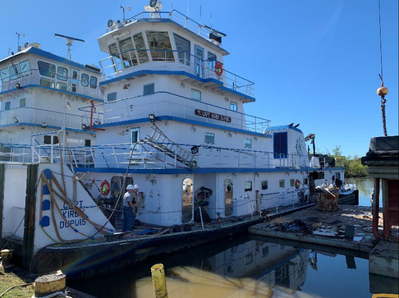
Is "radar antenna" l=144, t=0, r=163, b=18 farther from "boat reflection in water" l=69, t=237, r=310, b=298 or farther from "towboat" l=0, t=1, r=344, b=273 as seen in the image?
"boat reflection in water" l=69, t=237, r=310, b=298

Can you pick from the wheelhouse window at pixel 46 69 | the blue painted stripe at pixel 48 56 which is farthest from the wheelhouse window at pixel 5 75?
the wheelhouse window at pixel 46 69

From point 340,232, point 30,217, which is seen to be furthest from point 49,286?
point 340,232

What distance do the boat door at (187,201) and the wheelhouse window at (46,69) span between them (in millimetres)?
15338

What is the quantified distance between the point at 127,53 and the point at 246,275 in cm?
1297

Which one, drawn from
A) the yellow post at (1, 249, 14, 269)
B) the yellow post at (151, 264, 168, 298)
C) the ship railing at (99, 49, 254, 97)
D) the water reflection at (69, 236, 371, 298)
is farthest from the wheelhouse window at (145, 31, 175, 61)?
the yellow post at (151, 264, 168, 298)

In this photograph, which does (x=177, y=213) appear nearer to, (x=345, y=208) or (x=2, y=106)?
(x=345, y=208)

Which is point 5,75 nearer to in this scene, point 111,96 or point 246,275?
point 111,96

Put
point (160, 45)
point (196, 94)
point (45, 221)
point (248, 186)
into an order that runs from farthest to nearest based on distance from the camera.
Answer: point (196, 94) → point (248, 186) → point (160, 45) → point (45, 221)

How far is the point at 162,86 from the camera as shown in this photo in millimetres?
14422

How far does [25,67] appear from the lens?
2067 cm

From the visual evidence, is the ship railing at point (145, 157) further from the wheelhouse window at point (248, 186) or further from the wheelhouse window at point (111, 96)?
the wheelhouse window at point (111, 96)

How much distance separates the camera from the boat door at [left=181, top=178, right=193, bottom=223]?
12414mm

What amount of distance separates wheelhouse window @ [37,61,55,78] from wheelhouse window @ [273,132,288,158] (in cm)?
1806

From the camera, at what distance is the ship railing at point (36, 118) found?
64.6 feet
